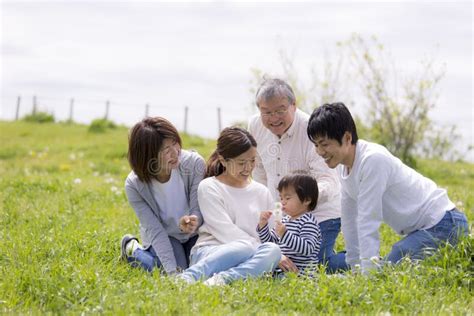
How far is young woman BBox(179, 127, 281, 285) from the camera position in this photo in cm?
483

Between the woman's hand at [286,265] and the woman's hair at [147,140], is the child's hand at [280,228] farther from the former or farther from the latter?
the woman's hair at [147,140]

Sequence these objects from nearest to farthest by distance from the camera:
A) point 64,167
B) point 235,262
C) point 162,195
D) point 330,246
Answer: point 235,262 → point 162,195 → point 330,246 → point 64,167

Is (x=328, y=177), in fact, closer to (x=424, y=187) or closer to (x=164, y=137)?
(x=424, y=187)

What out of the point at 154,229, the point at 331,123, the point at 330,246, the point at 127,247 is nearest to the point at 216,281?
the point at 154,229

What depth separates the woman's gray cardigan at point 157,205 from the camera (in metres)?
5.21

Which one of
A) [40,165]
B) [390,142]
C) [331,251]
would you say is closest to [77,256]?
[331,251]

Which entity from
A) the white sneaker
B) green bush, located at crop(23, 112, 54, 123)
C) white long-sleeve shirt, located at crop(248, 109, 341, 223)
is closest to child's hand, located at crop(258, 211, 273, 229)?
white long-sleeve shirt, located at crop(248, 109, 341, 223)

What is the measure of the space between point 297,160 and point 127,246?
4.96 ft

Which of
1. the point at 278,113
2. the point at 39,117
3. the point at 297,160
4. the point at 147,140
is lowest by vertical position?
the point at 39,117

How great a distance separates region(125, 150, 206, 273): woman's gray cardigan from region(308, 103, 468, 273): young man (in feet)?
3.56

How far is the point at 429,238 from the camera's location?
491 cm

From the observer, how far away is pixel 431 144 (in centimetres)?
1492

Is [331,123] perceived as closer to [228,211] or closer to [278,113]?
[278,113]

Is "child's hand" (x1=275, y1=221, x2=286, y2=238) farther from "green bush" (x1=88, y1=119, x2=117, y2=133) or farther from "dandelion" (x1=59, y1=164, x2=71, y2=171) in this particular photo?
"green bush" (x1=88, y1=119, x2=117, y2=133)
